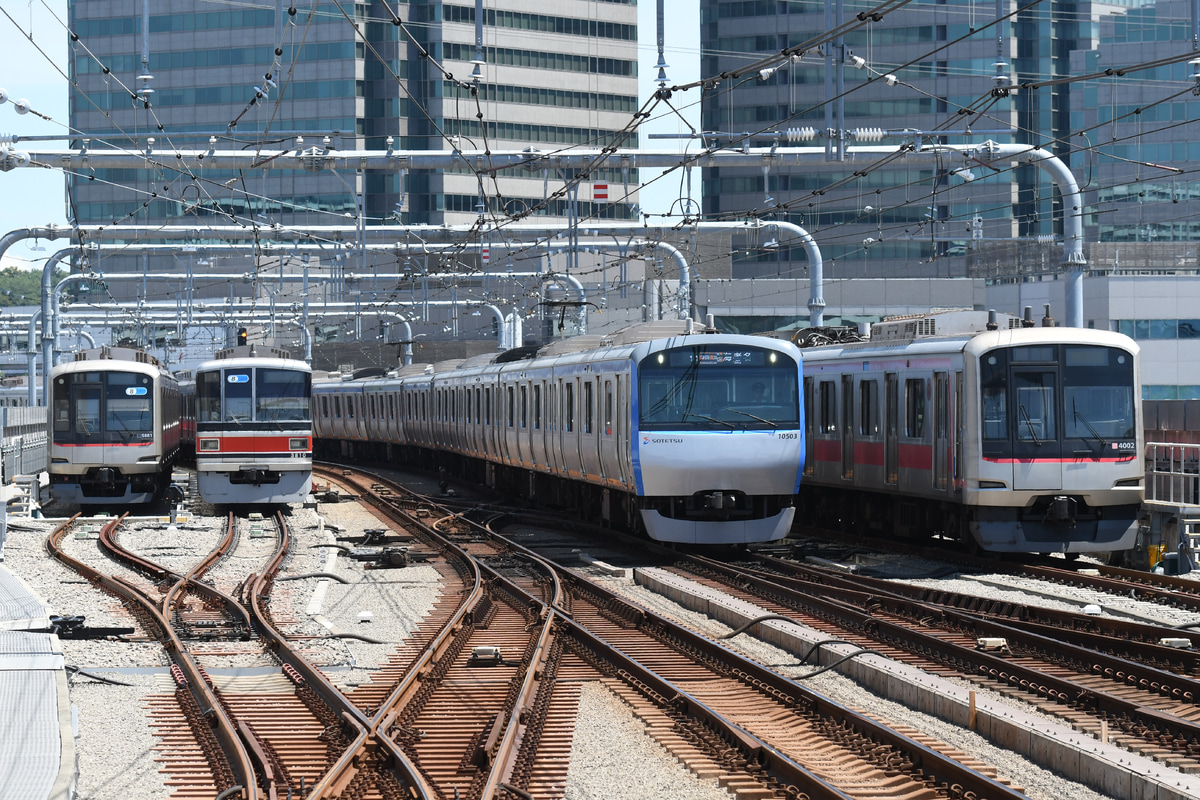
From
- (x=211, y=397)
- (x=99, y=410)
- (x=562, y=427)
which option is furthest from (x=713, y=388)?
(x=99, y=410)

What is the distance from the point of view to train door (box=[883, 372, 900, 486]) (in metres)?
21.1

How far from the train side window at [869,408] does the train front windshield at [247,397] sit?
10.5m

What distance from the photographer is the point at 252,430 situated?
Answer: 1083 inches

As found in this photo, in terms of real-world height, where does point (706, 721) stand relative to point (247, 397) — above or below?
below

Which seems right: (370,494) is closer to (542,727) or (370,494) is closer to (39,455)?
(39,455)

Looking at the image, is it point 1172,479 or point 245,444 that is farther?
point 245,444

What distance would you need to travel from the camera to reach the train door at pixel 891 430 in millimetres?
21109

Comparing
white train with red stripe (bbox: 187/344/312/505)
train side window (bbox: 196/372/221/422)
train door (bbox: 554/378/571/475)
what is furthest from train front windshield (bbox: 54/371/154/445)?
train door (bbox: 554/378/571/475)

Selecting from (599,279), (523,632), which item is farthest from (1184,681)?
(599,279)

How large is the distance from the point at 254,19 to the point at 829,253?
3960 cm

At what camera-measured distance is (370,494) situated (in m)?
33.5

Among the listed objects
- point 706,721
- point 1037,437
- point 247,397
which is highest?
point 247,397

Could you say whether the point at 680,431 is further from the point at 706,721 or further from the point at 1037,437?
the point at 706,721

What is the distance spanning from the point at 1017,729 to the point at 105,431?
22627 mm
